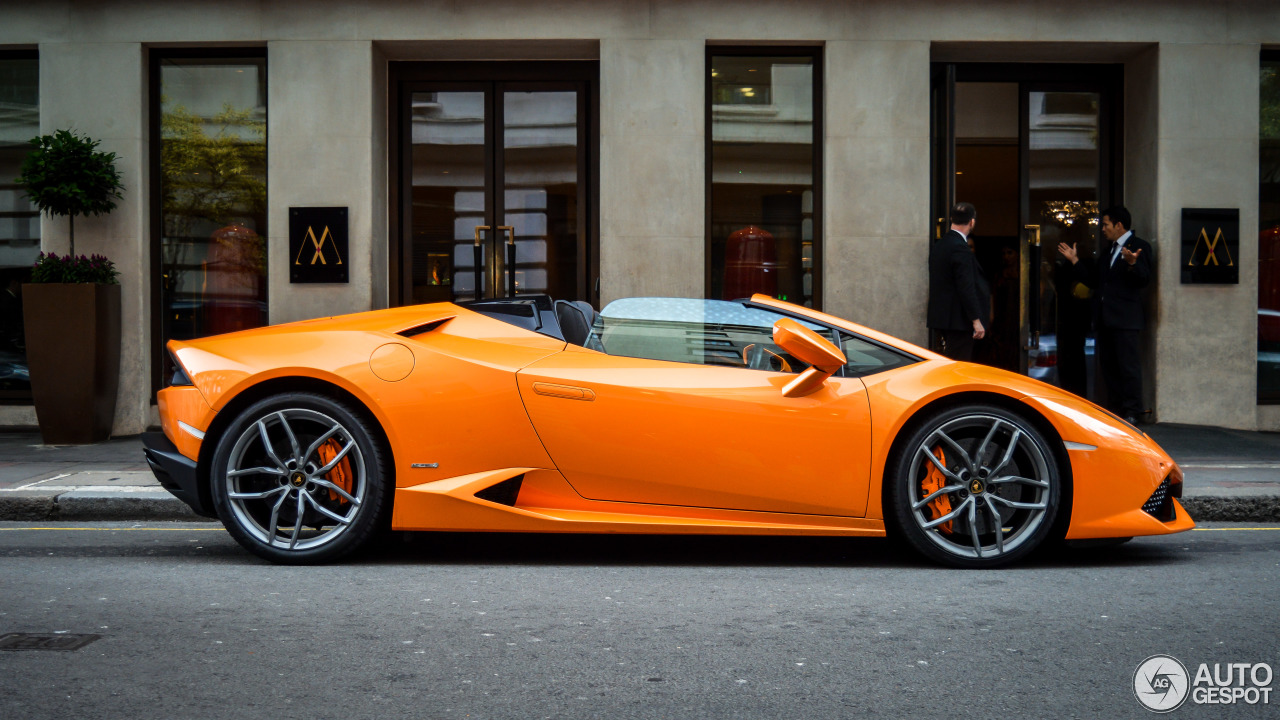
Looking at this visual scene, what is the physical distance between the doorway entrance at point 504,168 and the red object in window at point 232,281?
4.12 feet

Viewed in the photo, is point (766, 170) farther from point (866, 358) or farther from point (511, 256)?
point (866, 358)

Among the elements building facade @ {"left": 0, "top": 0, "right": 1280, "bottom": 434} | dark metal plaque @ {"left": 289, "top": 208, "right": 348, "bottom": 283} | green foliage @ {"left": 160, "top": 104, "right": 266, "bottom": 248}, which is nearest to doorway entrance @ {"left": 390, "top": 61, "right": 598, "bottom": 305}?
building facade @ {"left": 0, "top": 0, "right": 1280, "bottom": 434}

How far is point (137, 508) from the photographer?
219 inches

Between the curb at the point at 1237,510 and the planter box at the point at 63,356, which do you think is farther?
the planter box at the point at 63,356

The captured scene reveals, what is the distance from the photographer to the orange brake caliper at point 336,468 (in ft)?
13.8

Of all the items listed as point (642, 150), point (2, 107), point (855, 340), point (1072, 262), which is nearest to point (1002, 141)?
point (1072, 262)

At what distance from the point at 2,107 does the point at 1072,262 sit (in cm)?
1004

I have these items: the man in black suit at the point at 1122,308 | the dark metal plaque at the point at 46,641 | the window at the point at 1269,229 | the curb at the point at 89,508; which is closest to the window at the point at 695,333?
the dark metal plaque at the point at 46,641

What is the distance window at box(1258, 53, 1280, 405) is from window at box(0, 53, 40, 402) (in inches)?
437

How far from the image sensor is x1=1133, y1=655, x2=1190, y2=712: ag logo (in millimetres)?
2686

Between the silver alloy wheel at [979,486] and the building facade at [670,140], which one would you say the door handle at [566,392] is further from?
the building facade at [670,140]

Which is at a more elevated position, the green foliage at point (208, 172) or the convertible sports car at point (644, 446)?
the green foliage at point (208, 172)

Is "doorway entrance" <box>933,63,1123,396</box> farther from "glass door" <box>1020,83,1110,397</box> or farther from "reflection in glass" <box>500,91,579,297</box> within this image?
"reflection in glass" <box>500,91,579,297</box>

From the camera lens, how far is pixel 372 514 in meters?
4.16
